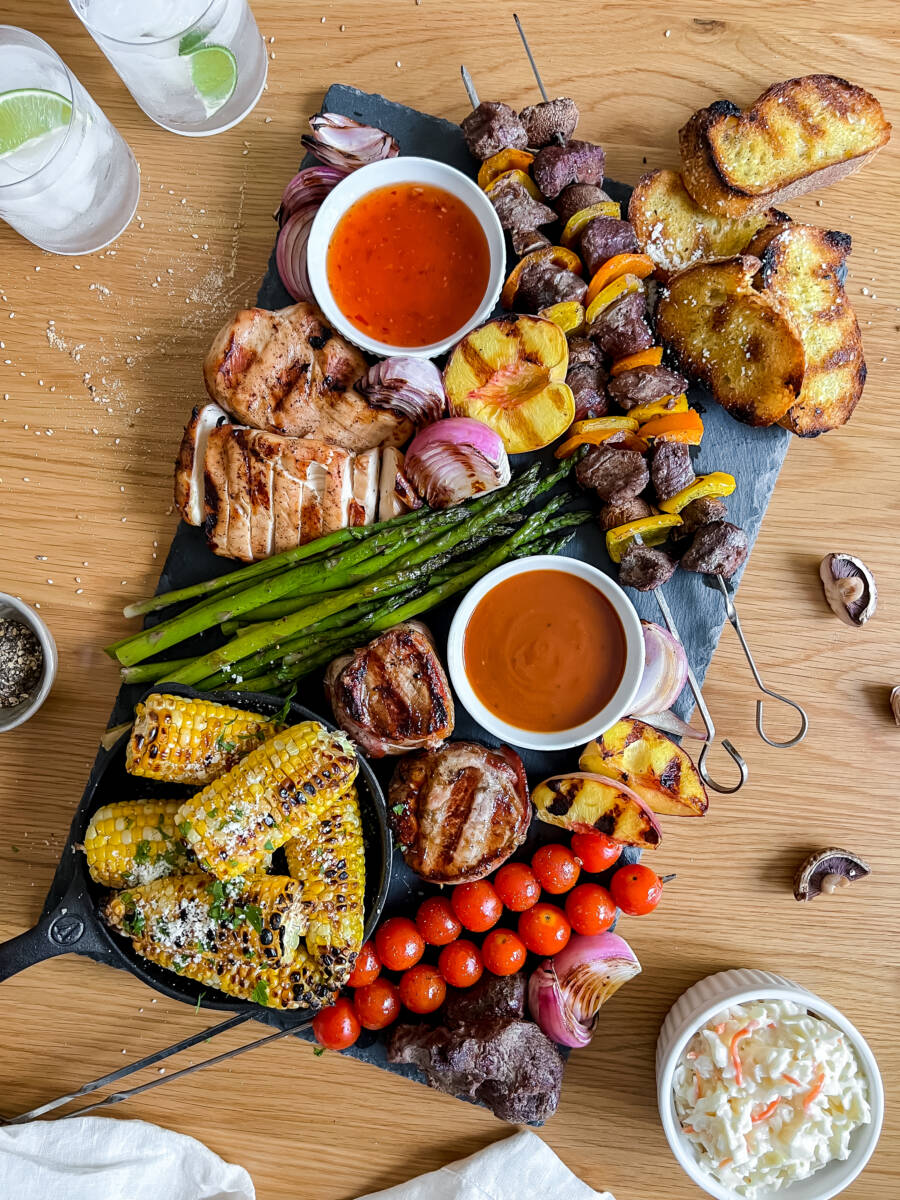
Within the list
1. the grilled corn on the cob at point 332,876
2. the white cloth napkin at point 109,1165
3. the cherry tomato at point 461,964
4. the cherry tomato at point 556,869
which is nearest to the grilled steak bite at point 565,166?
the grilled corn on the cob at point 332,876

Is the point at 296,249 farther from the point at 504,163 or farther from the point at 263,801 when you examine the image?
the point at 263,801

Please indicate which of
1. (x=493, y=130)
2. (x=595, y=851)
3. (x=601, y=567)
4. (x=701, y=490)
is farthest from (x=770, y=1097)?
(x=493, y=130)

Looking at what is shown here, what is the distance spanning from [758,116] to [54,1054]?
4.04 meters

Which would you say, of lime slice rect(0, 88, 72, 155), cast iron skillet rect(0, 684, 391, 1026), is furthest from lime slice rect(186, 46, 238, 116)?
cast iron skillet rect(0, 684, 391, 1026)

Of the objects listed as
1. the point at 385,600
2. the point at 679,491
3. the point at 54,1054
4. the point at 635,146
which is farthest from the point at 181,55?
the point at 54,1054

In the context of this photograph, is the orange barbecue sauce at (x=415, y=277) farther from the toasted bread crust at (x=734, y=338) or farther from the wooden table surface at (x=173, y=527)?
the toasted bread crust at (x=734, y=338)

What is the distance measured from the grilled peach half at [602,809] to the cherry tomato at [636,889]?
0.36ft

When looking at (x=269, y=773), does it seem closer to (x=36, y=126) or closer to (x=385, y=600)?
(x=385, y=600)

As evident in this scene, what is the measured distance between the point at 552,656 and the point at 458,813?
1.94 ft

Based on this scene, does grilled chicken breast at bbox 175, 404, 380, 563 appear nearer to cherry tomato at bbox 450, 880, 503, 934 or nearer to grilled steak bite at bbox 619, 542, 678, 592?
grilled steak bite at bbox 619, 542, 678, 592

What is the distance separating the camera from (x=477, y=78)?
11.1 ft

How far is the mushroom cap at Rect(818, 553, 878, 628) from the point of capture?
3.24m

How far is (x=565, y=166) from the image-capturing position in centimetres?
310

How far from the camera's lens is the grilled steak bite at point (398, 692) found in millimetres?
2953
